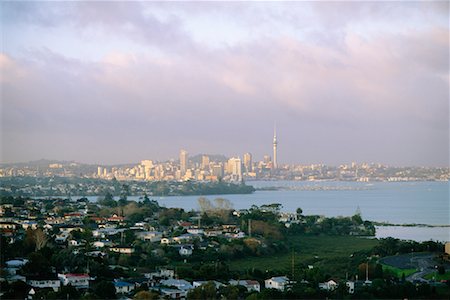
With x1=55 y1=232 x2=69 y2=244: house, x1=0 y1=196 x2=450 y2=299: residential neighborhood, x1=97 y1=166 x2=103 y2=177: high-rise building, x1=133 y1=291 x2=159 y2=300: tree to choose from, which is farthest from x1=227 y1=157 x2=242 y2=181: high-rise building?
x1=133 y1=291 x2=159 y2=300: tree

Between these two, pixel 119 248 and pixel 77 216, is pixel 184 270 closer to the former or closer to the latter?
pixel 119 248

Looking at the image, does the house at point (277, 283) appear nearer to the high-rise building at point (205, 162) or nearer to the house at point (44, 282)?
the house at point (44, 282)

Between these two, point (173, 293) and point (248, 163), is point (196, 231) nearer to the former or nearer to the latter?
point (173, 293)

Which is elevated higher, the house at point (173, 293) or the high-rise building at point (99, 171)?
the high-rise building at point (99, 171)

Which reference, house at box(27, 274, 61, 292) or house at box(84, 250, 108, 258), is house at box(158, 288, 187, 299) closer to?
house at box(27, 274, 61, 292)

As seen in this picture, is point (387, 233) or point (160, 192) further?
point (160, 192)

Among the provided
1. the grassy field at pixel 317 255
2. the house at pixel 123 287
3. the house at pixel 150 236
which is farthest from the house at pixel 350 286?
the house at pixel 150 236

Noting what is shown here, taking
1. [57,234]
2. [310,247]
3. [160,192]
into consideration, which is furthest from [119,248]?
[160,192]
